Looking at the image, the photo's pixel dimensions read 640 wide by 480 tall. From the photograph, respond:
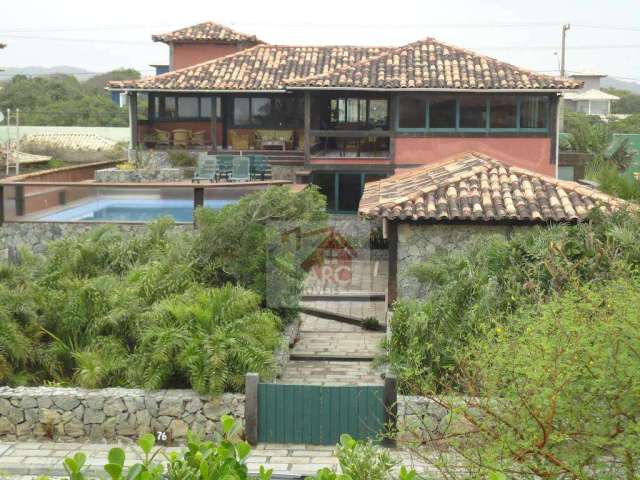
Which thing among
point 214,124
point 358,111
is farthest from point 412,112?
point 214,124

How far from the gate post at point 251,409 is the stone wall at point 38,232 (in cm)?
1138

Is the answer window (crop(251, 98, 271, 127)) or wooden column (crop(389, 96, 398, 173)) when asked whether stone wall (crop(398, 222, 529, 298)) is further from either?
window (crop(251, 98, 271, 127))

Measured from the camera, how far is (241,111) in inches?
1454

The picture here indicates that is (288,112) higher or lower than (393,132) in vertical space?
higher

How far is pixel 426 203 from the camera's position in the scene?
2056 centimetres

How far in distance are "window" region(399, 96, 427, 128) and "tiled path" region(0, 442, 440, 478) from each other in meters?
18.0

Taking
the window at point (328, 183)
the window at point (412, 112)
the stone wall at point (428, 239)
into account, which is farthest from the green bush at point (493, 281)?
the window at point (328, 183)

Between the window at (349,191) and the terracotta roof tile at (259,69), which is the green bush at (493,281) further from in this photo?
the terracotta roof tile at (259,69)

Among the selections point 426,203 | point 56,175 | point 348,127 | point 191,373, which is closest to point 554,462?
point 191,373

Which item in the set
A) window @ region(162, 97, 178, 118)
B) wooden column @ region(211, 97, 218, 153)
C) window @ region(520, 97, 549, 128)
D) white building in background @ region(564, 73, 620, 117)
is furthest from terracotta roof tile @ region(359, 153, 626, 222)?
white building in background @ region(564, 73, 620, 117)

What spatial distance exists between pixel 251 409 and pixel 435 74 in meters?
19.0

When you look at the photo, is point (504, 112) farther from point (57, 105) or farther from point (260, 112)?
point (57, 105)

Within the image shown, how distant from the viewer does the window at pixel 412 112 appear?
102ft

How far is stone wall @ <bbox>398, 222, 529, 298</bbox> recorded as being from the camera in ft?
67.3
